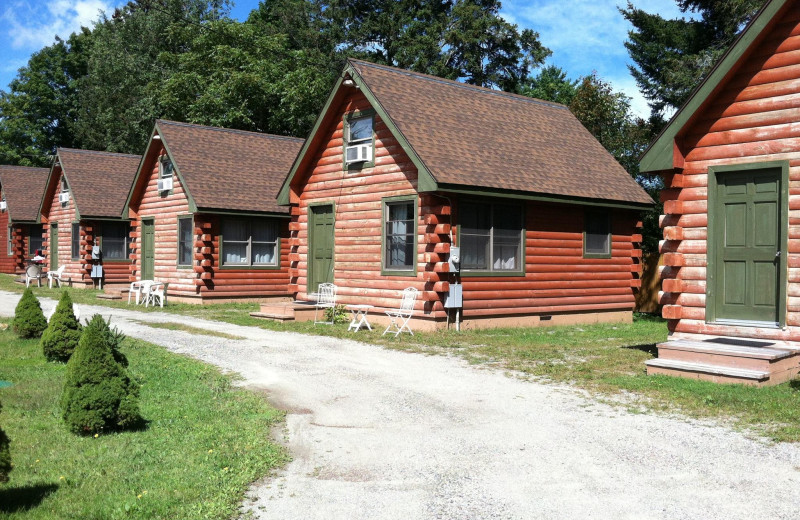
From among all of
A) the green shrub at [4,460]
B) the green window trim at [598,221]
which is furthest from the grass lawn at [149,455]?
the green window trim at [598,221]

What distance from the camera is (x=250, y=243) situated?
25812 millimetres

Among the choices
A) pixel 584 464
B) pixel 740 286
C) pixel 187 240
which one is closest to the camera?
pixel 584 464

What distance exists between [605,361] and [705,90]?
4.55 metres

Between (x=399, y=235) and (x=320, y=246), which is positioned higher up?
(x=399, y=235)

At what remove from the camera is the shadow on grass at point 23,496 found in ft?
17.6

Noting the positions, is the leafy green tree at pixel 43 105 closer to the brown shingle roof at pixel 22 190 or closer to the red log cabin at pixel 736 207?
the brown shingle roof at pixel 22 190

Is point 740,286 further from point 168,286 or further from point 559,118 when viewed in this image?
point 168,286

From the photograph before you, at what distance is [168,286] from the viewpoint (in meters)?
26.4

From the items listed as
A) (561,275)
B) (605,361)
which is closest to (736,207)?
(605,361)

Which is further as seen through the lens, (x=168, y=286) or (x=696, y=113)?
(x=168, y=286)

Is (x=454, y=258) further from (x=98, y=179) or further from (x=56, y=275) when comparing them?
(x=56, y=275)

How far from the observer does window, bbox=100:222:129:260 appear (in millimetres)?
33000

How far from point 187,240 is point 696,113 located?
18.2 metres

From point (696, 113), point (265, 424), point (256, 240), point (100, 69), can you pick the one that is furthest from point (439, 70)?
point (265, 424)
